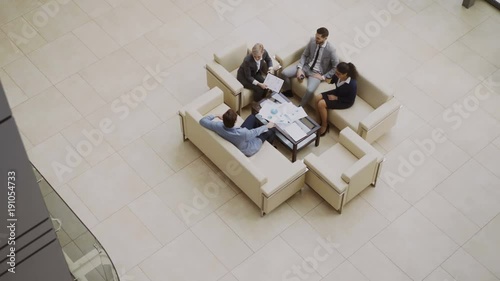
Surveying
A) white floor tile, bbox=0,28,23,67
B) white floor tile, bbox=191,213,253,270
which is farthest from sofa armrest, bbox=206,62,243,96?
white floor tile, bbox=0,28,23,67

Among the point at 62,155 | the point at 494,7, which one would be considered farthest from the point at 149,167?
the point at 494,7

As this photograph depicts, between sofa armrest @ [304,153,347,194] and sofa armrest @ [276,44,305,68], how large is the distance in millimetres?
2003

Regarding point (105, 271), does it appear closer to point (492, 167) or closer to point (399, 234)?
point (399, 234)

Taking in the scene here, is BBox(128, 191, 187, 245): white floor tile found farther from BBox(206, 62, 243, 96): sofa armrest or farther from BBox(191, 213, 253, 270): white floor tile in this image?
BBox(206, 62, 243, 96): sofa armrest

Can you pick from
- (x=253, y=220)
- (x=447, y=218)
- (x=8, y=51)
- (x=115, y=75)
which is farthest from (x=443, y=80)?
(x=8, y=51)

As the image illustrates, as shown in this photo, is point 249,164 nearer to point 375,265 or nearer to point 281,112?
point 281,112

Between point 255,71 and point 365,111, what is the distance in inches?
69.8

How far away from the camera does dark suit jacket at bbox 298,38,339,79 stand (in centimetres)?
1139

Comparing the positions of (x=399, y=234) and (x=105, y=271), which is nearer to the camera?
(x=105, y=271)

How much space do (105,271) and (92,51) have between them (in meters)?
5.00

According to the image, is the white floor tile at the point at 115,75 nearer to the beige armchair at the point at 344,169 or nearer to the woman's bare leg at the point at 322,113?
the woman's bare leg at the point at 322,113

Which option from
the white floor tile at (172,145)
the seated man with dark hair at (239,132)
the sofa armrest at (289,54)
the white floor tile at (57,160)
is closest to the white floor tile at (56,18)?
the white floor tile at (57,160)

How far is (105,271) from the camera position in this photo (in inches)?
343

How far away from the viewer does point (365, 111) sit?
37.0 feet
